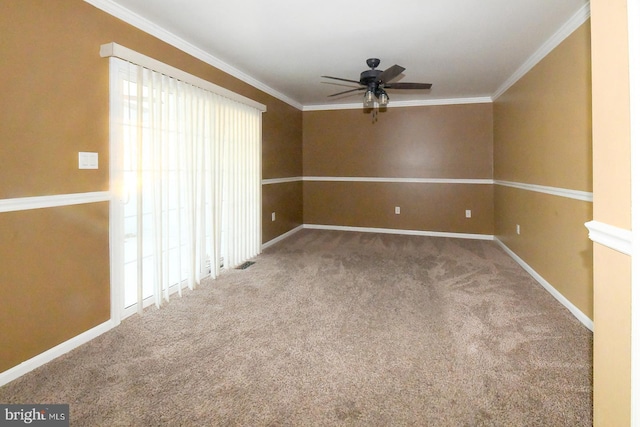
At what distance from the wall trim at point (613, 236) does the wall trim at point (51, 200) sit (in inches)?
104

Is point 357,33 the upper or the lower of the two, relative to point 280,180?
upper

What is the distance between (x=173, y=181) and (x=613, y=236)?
304 cm

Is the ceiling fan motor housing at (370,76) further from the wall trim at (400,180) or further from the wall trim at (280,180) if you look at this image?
the wall trim at (400,180)

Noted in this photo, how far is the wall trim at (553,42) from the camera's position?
255 centimetres

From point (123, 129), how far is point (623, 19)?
2832 mm

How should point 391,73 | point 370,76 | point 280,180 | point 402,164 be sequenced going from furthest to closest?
point 402,164 < point 280,180 < point 370,76 < point 391,73

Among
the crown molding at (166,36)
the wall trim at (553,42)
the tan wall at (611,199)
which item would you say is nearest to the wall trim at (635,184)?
the tan wall at (611,199)

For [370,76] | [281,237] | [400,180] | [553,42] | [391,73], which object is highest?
[553,42]

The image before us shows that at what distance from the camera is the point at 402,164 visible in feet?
19.9

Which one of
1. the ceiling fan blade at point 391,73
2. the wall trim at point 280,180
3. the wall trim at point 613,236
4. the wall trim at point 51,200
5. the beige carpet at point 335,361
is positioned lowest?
the beige carpet at point 335,361

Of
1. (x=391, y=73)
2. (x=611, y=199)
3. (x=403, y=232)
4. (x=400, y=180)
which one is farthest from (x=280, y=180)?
(x=611, y=199)

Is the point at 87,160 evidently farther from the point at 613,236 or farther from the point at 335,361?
the point at 613,236

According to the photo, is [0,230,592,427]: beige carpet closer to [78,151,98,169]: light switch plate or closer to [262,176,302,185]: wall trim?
[78,151,98,169]: light switch plate

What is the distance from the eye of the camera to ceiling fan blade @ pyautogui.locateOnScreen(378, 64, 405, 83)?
9.55 ft
